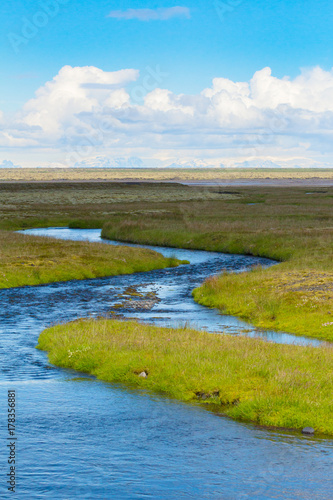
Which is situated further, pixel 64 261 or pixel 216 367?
pixel 64 261

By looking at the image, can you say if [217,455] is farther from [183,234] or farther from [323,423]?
[183,234]

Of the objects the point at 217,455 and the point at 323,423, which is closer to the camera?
the point at 217,455

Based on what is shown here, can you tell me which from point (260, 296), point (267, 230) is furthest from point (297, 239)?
point (260, 296)

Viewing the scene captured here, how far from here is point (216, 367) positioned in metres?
19.1

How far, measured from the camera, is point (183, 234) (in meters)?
66.0

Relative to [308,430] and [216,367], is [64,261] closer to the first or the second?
[216,367]

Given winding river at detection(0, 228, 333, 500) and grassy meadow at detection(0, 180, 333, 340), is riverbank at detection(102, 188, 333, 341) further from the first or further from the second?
winding river at detection(0, 228, 333, 500)

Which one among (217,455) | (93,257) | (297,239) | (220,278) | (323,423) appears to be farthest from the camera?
(297,239)

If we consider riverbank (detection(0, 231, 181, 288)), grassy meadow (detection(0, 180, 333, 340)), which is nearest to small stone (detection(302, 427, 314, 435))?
grassy meadow (detection(0, 180, 333, 340))

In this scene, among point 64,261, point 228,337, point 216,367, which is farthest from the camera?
point 64,261

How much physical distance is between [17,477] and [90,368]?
27.4 feet

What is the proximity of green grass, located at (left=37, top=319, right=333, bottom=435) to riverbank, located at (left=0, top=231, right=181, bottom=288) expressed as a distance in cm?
1728

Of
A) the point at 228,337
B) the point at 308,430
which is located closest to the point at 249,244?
the point at 228,337

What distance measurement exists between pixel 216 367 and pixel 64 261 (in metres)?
28.7
